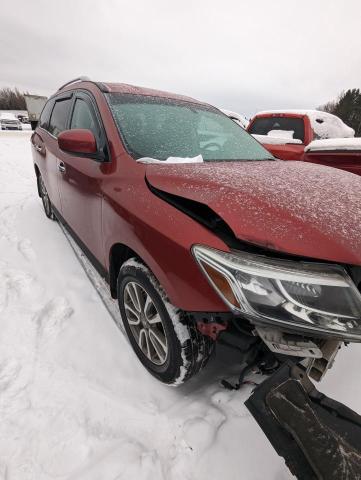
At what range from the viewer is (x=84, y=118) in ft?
7.68

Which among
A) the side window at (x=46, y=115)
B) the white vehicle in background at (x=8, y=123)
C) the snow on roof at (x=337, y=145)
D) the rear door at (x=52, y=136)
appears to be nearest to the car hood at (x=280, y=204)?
the snow on roof at (x=337, y=145)

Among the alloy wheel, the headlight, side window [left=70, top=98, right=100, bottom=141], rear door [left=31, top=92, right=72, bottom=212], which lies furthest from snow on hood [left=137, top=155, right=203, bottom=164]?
rear door [left=31, top=92, right=72, bottom=212]

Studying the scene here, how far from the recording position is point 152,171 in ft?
5.06

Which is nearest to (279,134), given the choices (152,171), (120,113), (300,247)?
(120,113)

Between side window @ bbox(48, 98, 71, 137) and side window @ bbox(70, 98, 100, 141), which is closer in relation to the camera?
side window @ bbox(70, 98, 100, 141)

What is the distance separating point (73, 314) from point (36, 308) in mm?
307

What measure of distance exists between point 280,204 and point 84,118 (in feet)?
6.02

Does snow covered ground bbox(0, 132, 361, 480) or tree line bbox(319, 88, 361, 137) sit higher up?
tree line bbox(319, 88, 361, 137)

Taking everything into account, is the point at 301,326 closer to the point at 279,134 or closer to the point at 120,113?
the point at 120,113

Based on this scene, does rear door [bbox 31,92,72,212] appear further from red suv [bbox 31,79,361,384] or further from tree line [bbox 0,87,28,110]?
tree line [bbox 0,87,28,110]

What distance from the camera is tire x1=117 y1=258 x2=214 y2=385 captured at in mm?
1388

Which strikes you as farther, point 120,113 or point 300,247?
point 120,113

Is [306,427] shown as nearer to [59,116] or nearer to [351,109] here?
[59,116]

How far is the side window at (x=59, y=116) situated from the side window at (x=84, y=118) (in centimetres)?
33
